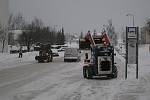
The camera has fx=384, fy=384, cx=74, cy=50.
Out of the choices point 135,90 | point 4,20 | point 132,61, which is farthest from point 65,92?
point 4,20

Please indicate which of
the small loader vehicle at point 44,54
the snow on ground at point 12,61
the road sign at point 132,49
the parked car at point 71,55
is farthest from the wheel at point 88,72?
the parked car at point 71,55

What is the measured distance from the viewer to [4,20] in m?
98.0

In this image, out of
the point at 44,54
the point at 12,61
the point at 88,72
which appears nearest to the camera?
the point at 88,72

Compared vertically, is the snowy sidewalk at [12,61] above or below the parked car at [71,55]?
below

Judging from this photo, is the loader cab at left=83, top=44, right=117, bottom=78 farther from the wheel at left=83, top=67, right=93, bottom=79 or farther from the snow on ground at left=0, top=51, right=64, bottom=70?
the snow on ground at left=0, top=51, right=64, bottom=70

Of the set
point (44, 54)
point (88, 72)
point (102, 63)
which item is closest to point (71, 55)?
point (44, 54)

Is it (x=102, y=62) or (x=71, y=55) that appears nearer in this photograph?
(x=102, y=62)

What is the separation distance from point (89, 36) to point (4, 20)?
75369 millimetres

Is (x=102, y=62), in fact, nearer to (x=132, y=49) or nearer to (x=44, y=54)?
(x=132, y=49)

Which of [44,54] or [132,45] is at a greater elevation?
[132,45]

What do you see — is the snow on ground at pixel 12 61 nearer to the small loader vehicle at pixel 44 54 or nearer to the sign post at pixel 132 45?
the small loader vehicle at pixel 44 54

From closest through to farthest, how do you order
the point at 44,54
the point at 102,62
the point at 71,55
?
the point at 102,62, the point at 44,54, the point at 71,55

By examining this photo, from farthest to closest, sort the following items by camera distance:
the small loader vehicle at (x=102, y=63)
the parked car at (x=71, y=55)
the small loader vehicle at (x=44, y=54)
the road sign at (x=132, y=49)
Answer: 1. the parked car at (x=71, y=55)
2. the small loader vehicle at (x=44, y=54)
3. the small loader vehicle at (x=102, y=63)
4. the road sign at (x=132, y=49)

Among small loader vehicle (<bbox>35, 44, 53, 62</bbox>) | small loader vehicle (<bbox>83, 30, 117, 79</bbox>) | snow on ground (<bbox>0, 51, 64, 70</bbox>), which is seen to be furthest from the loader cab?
small loader vehicle (<bbox>35, 44, 53, 62</bbox>)
